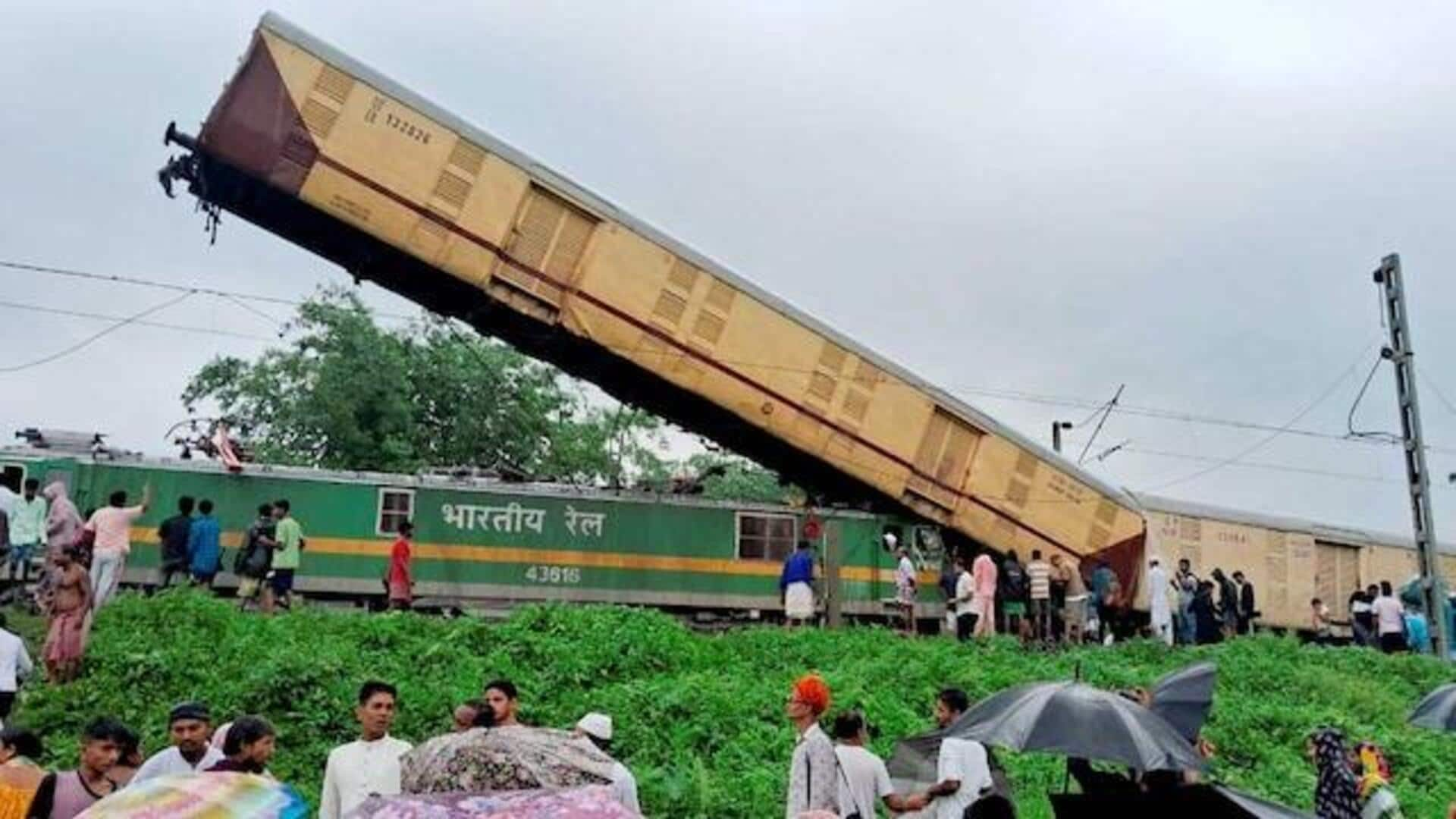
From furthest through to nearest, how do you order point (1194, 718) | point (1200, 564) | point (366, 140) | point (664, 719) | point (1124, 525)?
point (1200, 564) → point (1124, 525) → point (366, 140) → point (664, 719) → point (1194, 718)

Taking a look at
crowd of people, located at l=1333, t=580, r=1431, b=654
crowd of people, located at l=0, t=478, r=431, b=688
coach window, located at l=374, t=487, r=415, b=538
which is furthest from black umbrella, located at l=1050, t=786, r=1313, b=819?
crowd of people, located at l=1333, t=580, r=1431, b=654

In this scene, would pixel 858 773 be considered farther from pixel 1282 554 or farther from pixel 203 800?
pixel 1282 554

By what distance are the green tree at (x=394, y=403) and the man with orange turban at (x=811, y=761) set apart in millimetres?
25541

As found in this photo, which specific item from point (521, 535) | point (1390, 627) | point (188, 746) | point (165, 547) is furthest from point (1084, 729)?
point (1390, 627)

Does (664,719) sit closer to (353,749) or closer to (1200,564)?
(353,749)

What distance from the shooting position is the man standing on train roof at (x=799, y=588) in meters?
17.3

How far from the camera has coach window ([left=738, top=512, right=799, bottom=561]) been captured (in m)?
20.4

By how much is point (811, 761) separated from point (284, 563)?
1141 centimetres

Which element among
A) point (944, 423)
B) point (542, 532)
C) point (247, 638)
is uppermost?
point (944, 423)

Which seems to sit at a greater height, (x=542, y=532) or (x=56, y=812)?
(x=542, y=532)

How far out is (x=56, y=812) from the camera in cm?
453

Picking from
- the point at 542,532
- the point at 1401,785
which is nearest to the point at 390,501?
the point at 542,532

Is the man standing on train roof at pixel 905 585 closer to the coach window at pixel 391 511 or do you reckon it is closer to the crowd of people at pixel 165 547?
the crowd of people at pixel 165 547

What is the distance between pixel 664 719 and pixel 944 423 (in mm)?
9836
